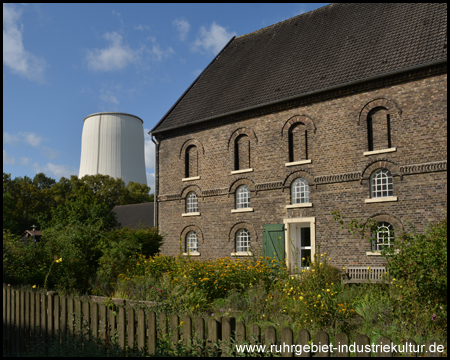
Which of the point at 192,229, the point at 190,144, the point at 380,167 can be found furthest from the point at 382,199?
the point at 190,144

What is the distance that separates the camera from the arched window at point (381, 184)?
15945 mm

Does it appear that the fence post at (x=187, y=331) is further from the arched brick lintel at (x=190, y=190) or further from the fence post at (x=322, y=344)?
the arched brick lintel at (x=190, y=190)

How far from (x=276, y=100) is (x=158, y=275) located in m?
10.1

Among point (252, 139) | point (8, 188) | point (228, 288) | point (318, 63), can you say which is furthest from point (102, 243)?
point (8, 188)

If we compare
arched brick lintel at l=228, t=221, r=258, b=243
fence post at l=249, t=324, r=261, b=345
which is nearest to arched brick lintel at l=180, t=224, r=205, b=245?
arched brick lintel at l=228, t=221, r=258, b=243

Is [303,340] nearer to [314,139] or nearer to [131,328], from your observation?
[131,328]

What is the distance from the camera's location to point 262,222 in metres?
19.0

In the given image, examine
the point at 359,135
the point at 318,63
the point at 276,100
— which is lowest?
the point at 359,135

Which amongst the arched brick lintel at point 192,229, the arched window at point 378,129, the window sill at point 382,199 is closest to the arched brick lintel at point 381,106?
the arched window at point 378,129

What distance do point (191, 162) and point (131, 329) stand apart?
1748 cm

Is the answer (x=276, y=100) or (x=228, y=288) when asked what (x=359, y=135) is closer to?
(x=276, y=100)

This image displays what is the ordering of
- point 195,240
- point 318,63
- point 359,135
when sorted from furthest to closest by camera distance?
point 195,240, point 318,63, point 359,135

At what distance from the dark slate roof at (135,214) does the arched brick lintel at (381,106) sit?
26.1 meters

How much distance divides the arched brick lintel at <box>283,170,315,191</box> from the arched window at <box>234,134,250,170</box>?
2.39 metres
